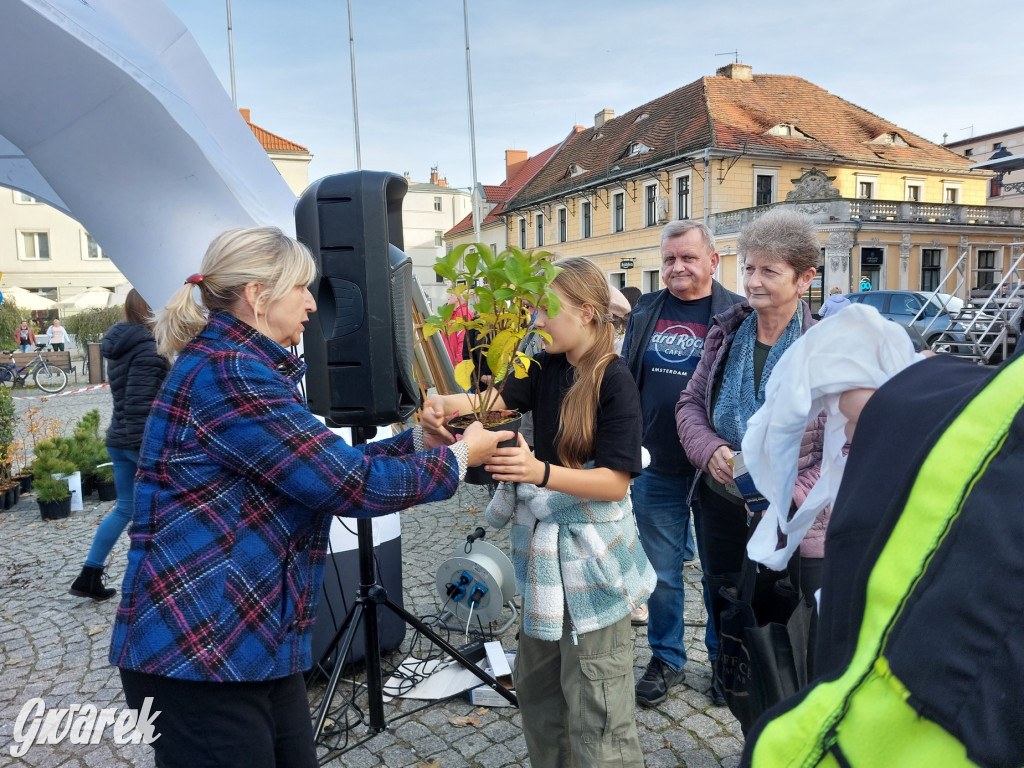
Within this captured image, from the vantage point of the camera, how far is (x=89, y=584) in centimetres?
426

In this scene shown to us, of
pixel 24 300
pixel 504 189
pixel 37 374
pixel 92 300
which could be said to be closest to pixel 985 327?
pixel 37 374

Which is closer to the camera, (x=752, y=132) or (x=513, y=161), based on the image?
(x=752, y=132)

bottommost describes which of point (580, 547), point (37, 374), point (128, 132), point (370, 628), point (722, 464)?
point (37, 374)

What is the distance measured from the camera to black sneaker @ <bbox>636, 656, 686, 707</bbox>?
3018mm

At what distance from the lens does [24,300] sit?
22.1 metres

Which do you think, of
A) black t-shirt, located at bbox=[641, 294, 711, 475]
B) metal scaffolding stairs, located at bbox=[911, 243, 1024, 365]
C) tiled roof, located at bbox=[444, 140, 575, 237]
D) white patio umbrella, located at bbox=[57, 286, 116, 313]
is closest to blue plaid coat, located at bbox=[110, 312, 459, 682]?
black t-shirt, located at bbox=[641, 294, 711, 475]

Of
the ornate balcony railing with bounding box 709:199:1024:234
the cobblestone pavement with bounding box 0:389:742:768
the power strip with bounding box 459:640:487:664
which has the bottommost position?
the cobblestone pavement with bounding box 0:389:742:768

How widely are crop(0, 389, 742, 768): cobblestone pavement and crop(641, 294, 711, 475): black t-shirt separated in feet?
3.54

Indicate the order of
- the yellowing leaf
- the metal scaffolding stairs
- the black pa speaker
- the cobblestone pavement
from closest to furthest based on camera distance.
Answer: the yellowing leaf, the black pa speaker, the cobblestone pavement, the metal scaffolding stairs

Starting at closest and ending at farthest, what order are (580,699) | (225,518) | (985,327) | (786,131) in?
(225,518)
(580,699)
(985,327)
(786,131)

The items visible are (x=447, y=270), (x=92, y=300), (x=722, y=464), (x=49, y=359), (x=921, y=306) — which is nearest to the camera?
(x=447, y=270)

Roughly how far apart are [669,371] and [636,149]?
29851 mm

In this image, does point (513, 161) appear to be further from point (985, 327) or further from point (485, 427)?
point (485, 427)

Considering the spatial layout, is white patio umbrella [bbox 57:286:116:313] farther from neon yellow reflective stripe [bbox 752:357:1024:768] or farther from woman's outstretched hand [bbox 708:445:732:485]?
neon yellow reflective stripe [bbox 752:357:1024:768]
